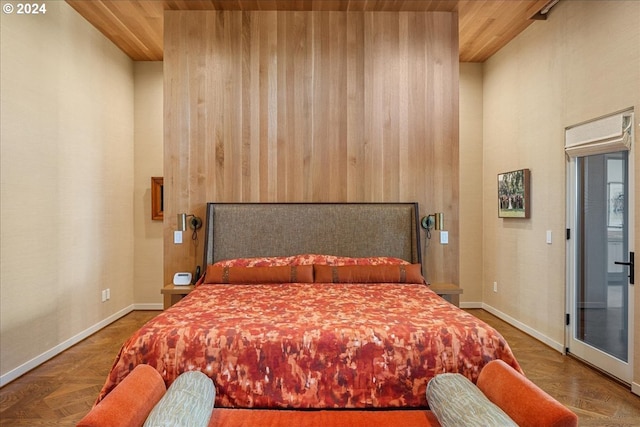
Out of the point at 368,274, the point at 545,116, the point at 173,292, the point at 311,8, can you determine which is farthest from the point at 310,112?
the point at 545,116

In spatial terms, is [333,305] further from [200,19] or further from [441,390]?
[200,19]

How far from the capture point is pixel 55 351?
3.97m

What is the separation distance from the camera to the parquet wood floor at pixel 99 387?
2.80 metres

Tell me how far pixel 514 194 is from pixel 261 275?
3.21 metres

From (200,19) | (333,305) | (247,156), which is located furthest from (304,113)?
(333,305)

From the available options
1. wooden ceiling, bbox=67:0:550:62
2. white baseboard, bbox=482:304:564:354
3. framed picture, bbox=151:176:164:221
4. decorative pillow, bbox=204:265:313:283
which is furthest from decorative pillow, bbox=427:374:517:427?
framed picture, bbox=151:176:164:221

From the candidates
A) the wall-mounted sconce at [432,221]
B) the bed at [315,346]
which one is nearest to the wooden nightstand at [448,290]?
the wall-mounted sconce at [432,221]

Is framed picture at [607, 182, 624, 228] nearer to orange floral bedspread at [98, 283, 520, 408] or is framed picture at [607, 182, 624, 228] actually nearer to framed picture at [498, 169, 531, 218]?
framed picture at [498, 169, 531, 218]

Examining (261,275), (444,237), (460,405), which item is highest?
(444,237)

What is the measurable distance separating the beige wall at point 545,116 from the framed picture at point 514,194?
3.3 inches

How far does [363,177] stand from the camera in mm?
4219

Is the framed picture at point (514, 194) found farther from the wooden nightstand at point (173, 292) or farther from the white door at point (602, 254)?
the wooden nightstand at point (173, 292)

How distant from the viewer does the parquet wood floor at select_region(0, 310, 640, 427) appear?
2.80 meters

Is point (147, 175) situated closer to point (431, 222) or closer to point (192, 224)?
point (192, 224)
